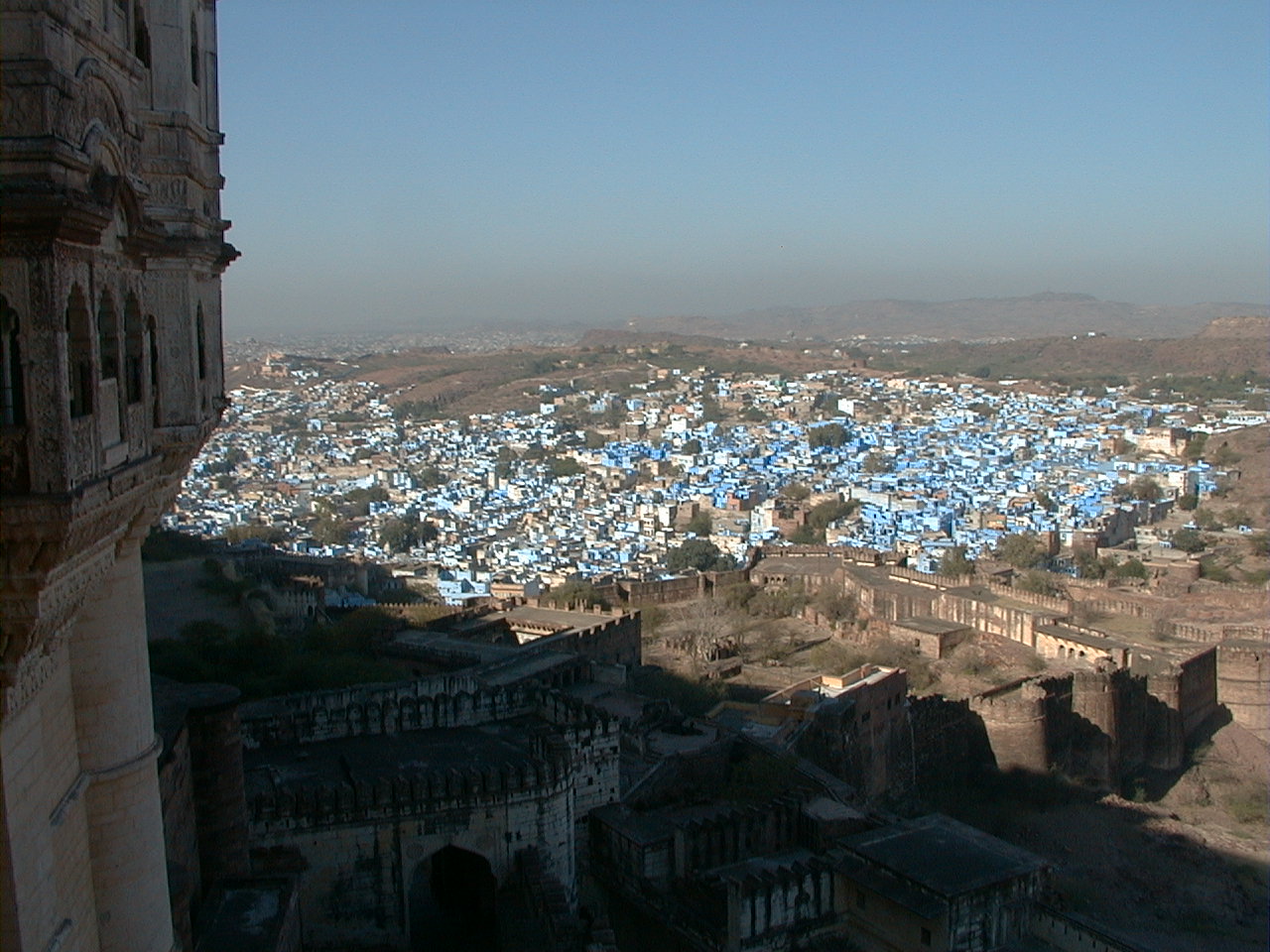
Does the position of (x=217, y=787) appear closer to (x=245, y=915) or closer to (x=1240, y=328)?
(x=245, y=915)

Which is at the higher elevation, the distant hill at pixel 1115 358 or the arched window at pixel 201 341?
the arched window at pixel 201 341

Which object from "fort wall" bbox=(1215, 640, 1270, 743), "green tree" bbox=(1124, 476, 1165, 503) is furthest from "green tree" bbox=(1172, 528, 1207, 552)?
"fort wall" bbox=(1215, 640, 1270, 743)

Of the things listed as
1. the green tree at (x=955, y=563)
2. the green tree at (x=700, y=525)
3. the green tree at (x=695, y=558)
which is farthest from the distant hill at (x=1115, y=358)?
the green tree at (x=695, y=558)

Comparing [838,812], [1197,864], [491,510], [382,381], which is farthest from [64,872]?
[382,381]

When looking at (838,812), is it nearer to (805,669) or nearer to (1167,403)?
(805,669)

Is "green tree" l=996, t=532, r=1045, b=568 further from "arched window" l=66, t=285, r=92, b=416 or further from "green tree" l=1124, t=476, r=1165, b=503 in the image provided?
"arched window" l=66, t=285, r=92, b=416

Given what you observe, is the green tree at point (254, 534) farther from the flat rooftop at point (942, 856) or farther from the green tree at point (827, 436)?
the green tree at point (827, 436)
